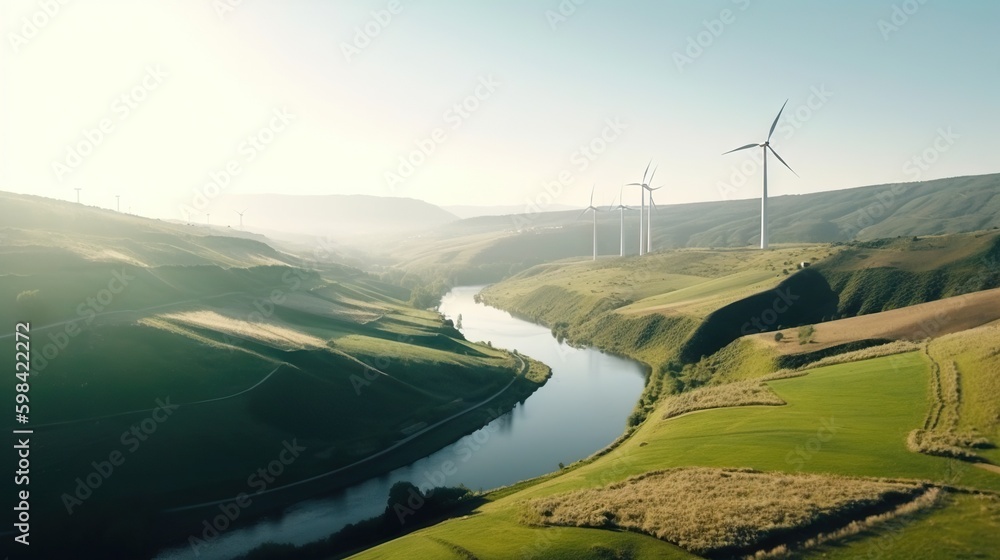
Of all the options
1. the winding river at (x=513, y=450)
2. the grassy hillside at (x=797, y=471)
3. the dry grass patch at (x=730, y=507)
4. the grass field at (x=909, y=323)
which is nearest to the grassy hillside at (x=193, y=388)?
the winding river at (x=513, y=450)

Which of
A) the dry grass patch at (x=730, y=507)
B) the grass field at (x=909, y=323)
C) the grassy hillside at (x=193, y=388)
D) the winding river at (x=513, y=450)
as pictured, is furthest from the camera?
the grass field at (x=909, y=323)

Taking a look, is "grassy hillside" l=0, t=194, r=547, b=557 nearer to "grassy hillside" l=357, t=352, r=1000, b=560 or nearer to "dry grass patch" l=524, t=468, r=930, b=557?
"grassy hillside" l=357, t=352, r=1000, b=560

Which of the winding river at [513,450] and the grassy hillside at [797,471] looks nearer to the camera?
the grassy hillside at [797,471]

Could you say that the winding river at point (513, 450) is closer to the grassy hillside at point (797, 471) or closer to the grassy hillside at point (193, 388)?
the grassy hillside at point (193, 388)

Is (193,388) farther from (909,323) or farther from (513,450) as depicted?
(909,323)

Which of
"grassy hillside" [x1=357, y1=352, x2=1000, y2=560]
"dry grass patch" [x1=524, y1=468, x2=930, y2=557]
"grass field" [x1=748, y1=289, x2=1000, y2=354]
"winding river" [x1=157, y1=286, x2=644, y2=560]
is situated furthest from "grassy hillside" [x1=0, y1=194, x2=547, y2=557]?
"grass field" [x1=748, y1=289, x2=1000, y2=354]

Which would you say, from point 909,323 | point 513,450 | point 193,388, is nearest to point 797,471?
point 513,450

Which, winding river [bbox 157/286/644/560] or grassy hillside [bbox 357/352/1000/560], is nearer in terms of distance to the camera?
grassy hillside [bbox 357/352/1000/560]
